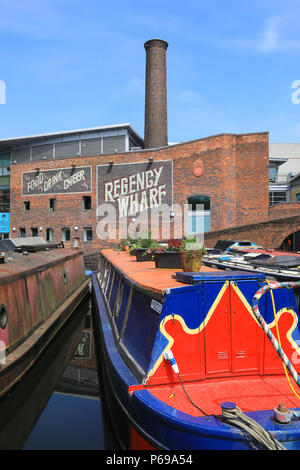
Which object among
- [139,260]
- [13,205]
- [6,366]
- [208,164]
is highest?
[208,164]

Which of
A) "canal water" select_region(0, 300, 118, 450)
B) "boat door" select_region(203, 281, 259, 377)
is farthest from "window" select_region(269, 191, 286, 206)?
"boat door" select_region(203, 281, 259, 377)

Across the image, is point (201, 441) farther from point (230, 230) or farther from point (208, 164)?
point (208, 164)

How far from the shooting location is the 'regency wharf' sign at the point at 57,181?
2919 centimetres

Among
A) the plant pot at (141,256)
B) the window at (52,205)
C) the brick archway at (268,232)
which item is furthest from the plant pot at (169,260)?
the window at (52,205)

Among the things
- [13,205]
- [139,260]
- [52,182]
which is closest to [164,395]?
[139,260]

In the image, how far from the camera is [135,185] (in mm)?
27422

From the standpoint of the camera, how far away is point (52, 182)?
30703 millimetres

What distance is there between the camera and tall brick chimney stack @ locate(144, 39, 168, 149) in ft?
98.3

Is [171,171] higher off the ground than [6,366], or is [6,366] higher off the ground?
[171,171]

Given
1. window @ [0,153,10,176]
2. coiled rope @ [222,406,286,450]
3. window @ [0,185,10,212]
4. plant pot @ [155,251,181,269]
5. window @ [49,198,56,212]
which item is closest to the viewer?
coiled rope @ [222,406,286,450]

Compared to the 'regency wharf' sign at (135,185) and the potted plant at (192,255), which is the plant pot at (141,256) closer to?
the potted plant at (192,255)

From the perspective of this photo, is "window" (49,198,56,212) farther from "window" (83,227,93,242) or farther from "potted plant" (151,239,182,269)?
"potted plant" (151,239,182,269)

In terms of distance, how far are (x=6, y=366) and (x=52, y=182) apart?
2682 centimetres

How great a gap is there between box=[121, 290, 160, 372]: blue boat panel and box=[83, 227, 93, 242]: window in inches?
947
